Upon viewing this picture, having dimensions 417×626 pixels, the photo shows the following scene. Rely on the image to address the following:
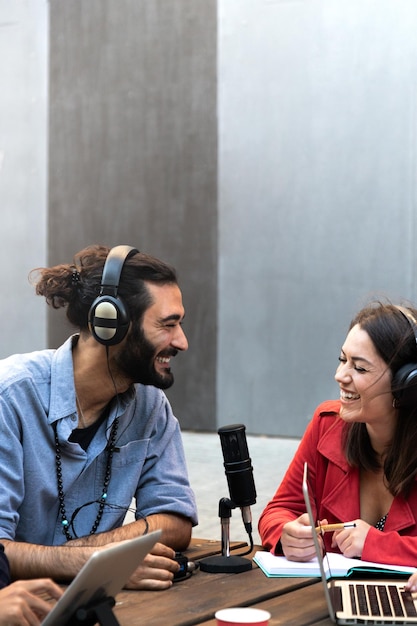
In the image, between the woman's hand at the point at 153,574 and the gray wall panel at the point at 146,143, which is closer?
the woman's hand at the point at 153,574

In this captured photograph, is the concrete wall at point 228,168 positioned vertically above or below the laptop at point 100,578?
above

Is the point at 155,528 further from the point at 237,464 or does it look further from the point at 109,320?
the point at 109,320

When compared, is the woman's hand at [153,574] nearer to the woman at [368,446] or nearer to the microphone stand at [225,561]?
the microphone stand at [225,561]

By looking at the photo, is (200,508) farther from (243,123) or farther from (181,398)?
(243,123)

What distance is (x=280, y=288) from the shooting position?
857 centimetres

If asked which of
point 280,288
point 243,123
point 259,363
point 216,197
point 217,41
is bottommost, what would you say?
point 259,363

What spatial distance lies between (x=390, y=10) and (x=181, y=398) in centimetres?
372

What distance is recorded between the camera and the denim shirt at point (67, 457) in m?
2.68

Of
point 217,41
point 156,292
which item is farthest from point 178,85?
point 156,292

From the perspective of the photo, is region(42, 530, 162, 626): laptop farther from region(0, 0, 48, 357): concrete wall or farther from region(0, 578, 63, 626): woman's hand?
region(0, 0, 48, 357): concrete wall

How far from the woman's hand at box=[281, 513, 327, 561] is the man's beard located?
52cm

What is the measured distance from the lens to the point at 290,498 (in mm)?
2992

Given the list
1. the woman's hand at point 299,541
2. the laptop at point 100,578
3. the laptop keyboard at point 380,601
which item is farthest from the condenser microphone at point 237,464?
the laptop at point 100,578

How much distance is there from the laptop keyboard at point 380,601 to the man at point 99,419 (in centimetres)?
62
